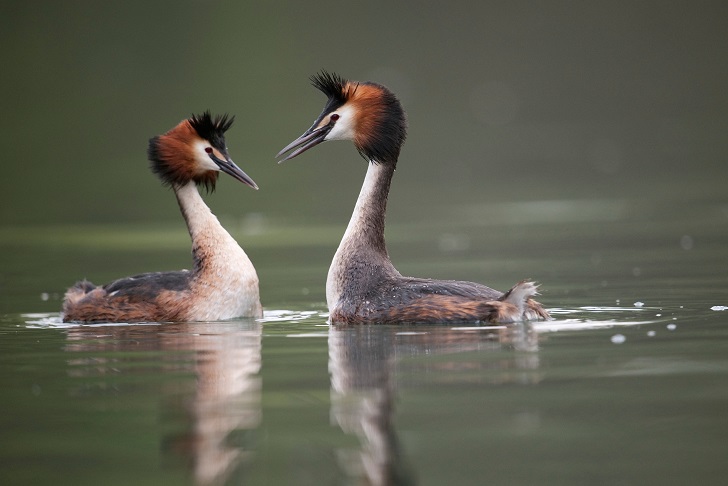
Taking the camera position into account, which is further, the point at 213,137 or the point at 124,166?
the point at 124,166

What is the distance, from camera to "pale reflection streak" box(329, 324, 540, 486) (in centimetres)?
761

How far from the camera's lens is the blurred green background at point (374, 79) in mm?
27891

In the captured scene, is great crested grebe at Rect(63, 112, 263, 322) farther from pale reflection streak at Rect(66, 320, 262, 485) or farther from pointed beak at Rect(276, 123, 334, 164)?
pointed beak at Rect(276, 123, 334, 164)

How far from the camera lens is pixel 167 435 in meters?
8.25

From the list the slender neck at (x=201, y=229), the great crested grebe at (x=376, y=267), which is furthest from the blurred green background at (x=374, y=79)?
the great crested grebe at (x=376, y=267)

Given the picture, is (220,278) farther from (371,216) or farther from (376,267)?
(376,267)

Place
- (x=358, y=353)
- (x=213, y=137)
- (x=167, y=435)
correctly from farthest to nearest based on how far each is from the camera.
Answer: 1. (x=213, y=137)
2. (x=358, y=353)
3. (x=167, y=435)

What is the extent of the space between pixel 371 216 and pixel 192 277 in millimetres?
1717

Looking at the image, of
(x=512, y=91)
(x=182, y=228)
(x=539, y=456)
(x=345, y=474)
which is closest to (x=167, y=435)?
(x=345, y=474)

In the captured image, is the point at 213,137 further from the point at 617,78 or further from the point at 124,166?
the point at 617,78

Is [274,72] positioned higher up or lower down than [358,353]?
higher up

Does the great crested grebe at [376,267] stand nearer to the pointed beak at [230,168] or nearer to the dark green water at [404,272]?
the dark green water at [404,272]

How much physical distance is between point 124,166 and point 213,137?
21271 millimetres

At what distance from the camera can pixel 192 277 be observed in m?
13.5
